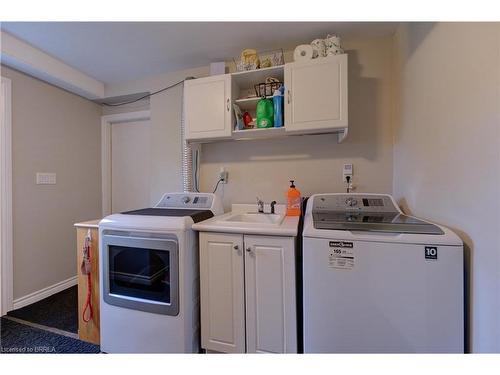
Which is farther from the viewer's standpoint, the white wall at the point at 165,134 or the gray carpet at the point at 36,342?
the white wall at the point at 165,134

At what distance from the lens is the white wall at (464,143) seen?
2.62ft

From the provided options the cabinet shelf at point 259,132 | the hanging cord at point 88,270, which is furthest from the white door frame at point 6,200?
the cabinet shelf at point 259,132

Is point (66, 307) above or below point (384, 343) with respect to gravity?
below

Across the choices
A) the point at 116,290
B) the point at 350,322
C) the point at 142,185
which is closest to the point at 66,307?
the point at 116,290

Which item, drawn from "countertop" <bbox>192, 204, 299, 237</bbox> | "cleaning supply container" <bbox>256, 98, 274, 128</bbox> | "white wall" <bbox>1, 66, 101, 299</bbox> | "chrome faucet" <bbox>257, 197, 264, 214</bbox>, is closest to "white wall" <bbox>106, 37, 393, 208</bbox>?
"chrome faucet" <bbox>257, 197, 264, 214</bbox>

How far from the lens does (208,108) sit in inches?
70.2

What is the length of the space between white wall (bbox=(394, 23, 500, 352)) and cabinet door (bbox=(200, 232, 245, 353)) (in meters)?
1.08

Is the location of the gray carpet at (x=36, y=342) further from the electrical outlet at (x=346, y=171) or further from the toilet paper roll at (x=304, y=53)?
the toilet paper roll at (x=304, y=53)

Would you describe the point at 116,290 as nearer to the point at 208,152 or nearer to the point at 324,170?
the point at 208,152

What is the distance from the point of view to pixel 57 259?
Answer: 2.35 m

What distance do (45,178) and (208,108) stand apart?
76.2 inches

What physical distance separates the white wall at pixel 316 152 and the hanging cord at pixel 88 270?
3.02 feet

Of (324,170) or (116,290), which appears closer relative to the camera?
(116,290)
